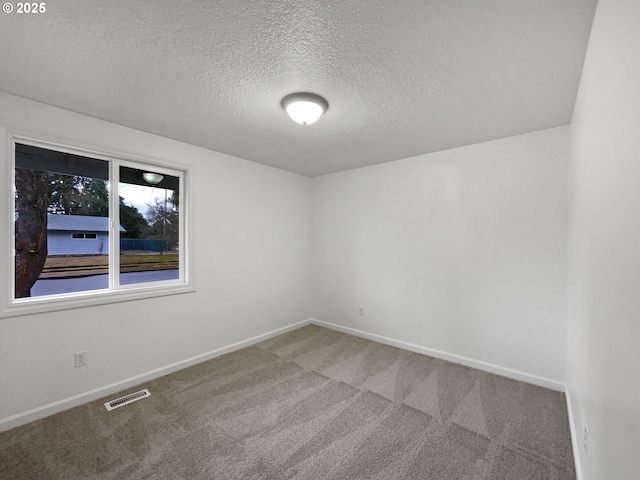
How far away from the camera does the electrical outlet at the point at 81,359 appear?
2.30 metres

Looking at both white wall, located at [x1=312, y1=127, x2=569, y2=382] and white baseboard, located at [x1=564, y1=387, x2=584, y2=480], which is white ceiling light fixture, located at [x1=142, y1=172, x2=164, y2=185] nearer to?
white wall, located at [x1=312, y1=127, x2=569, y2=382]

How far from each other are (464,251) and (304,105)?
7.50 ft

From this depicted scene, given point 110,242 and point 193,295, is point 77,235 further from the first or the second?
point 193,295

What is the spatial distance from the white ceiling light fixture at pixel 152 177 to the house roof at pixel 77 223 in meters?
0.56

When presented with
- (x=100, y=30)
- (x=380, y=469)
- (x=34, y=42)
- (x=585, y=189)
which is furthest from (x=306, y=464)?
(x=34, y=42)

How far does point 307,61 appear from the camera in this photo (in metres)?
1.64

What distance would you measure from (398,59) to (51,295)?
3.15 metres

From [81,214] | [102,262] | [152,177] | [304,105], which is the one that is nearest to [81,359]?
[102,262]

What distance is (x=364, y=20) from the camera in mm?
1331

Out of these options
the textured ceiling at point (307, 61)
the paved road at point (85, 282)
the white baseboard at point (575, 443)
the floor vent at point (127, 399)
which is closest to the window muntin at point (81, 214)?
the paved road at point (85, 282)

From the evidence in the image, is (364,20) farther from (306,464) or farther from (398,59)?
(306,464)

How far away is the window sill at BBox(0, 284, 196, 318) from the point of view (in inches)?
81.3

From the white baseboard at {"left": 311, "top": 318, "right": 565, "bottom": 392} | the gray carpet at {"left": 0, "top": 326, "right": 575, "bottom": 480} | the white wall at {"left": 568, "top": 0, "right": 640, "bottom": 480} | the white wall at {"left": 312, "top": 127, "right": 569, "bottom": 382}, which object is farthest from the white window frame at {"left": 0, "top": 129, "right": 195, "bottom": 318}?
the white wall at {"left": 568, "top": 0, "right": 640, "bottom": 480}

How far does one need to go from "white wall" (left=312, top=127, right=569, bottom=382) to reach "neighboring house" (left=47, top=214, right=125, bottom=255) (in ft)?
9.26
